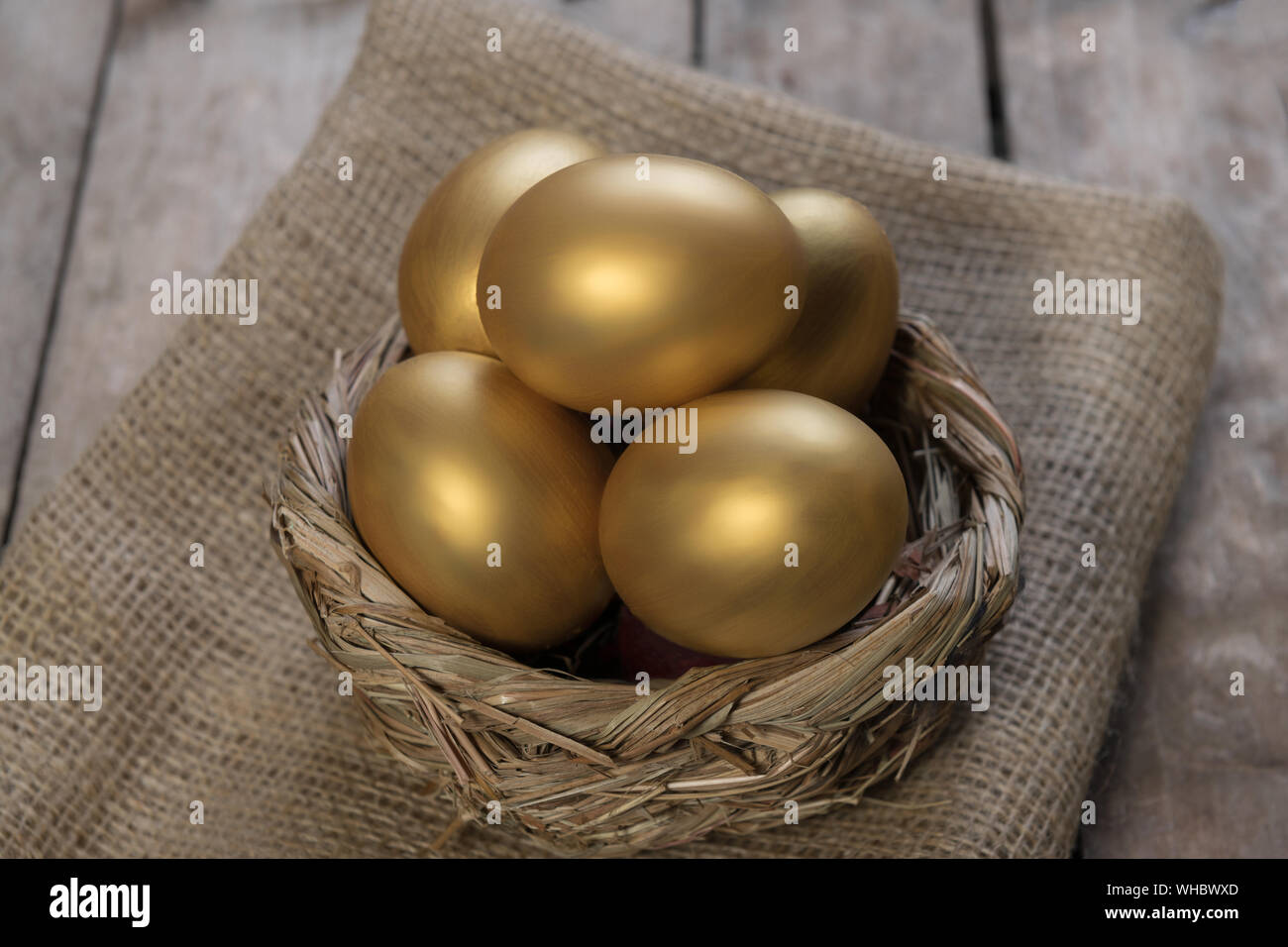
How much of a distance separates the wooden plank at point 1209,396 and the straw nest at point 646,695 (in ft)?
0.52

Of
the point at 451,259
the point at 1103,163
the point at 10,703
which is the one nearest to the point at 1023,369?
the point at 1103,163

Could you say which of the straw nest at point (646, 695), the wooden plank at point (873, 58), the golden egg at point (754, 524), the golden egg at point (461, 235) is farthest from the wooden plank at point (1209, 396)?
the golden egg at point (461, 235)

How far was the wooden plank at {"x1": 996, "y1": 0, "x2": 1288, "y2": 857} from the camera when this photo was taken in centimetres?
63

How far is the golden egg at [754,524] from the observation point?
463 millimetres

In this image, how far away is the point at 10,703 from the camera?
62cm

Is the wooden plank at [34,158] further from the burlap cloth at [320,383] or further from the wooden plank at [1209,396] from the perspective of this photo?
the wooden plank at [1209,396]

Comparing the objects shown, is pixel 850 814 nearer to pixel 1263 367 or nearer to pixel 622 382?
pixel 622 382

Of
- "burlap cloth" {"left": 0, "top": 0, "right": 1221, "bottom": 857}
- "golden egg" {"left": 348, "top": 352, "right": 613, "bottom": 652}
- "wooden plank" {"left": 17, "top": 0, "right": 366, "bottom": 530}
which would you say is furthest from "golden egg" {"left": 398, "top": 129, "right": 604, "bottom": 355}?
"wooden plank" {"left": 17, "top": 0, "right": 366, "bottom": 530}

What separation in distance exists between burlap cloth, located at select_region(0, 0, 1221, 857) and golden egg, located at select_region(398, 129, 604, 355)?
199 millimetres

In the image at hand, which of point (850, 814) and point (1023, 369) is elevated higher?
point (1023, 369)

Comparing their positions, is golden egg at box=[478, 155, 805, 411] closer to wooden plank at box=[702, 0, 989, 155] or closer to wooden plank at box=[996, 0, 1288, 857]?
wooden plank at box=[996, 0, 1288, 857]
